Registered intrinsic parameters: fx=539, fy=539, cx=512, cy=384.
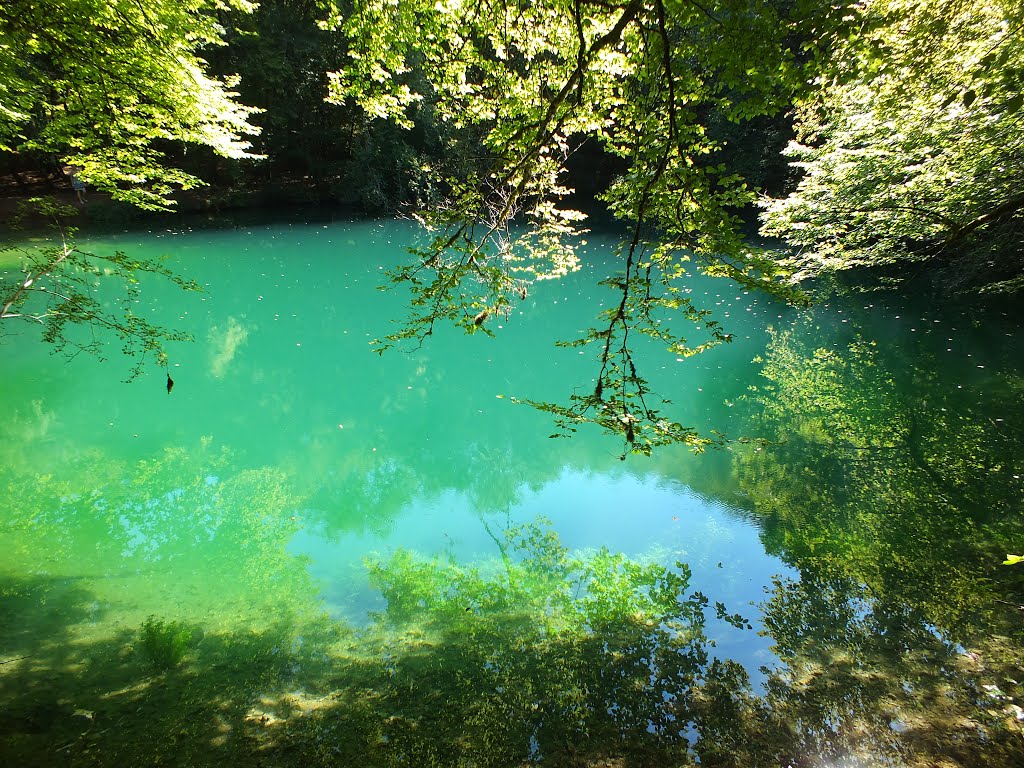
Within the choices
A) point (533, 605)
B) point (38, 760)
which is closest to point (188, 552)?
point (38, 760)

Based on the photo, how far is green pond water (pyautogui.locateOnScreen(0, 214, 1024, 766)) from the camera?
316cm

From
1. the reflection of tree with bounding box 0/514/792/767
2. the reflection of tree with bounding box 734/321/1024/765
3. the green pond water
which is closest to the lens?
the reflection of tree with bounding box 0/514/792/767

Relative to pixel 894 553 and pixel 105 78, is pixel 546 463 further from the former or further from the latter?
pixel 105 78

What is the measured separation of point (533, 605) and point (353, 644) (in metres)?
1.46

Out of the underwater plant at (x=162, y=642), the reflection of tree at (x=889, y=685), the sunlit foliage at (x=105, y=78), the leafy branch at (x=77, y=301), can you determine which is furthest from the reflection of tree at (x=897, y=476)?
the sunlit foliage at (x=105, y=78)

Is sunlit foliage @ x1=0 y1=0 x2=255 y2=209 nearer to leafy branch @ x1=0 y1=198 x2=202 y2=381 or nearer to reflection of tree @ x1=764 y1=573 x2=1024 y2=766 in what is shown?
leafy branch @ x1=0 y1=198 x2=202 y2=381

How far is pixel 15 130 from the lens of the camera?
5.30 metres

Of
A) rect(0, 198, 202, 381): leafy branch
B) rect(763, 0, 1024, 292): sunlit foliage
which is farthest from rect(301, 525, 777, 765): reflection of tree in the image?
rect(763, 0, 1024, 292): sunlit foliage

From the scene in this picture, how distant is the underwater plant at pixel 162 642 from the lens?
3625mm

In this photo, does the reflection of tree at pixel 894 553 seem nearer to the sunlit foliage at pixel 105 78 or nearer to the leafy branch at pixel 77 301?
the leafy branch at pixel 77 301

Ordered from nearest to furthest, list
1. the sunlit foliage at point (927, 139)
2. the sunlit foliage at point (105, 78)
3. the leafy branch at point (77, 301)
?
the sunlit foliage at point (105, 78)
the leafy branch at point (77, 301)
the sunlit foliage at point (927, 139)

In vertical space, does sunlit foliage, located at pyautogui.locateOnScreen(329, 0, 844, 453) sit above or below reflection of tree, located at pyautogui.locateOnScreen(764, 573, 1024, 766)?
above

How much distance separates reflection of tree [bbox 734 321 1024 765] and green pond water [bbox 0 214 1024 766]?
0.09 feet

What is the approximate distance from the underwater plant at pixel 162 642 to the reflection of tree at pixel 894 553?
159 inches
